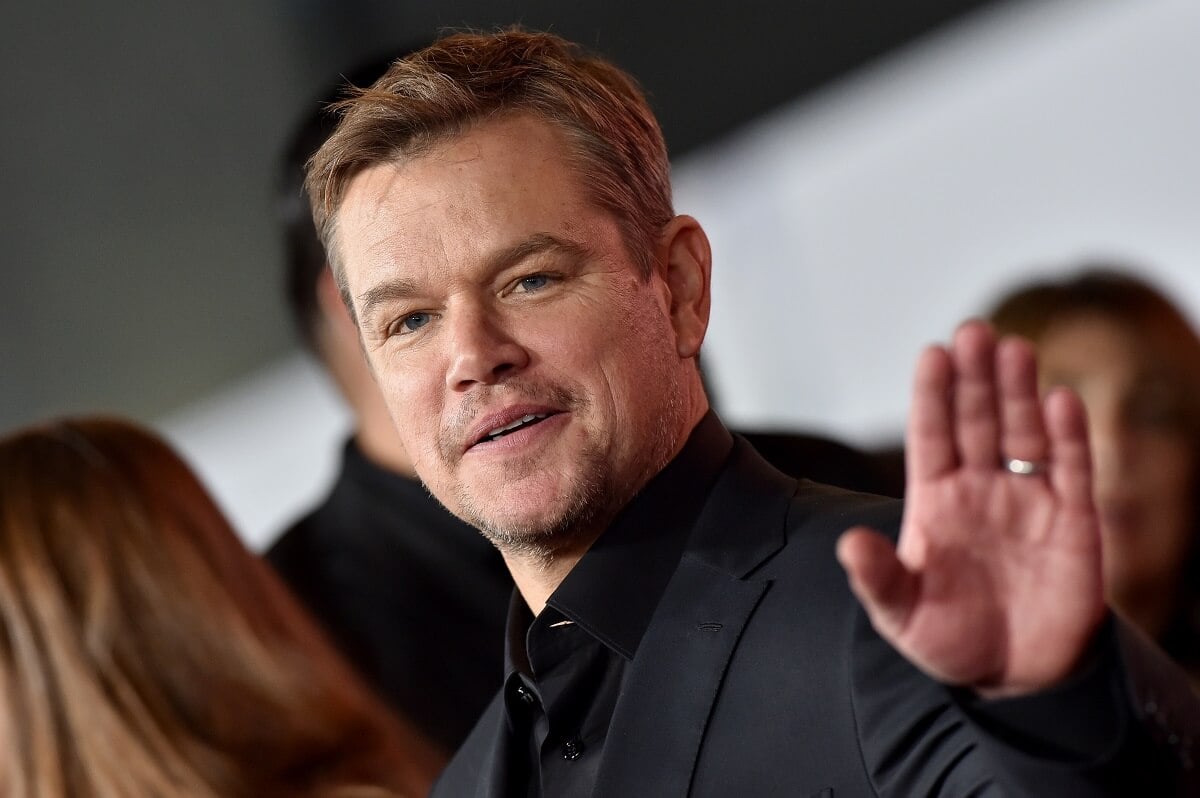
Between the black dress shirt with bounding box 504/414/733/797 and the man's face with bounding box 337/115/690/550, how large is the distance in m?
0.02

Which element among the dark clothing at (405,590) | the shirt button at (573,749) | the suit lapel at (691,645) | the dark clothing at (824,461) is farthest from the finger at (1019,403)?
the dark clothing at (405,590)

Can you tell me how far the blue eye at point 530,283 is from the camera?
0.95m

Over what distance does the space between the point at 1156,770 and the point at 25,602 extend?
120 centimetres

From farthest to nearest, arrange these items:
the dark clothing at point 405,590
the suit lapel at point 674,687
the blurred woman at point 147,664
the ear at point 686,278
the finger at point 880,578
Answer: the dark clothing at point 405,590, the blurred woman at point 147,664, the ear at point 686,278, the suit lapel at point 674,687, the finger at point 880,578

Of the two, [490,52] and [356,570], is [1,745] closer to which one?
[356,570]

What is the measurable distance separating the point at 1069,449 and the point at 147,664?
113 cm

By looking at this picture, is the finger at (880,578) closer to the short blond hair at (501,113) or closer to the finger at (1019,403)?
the finger at (1019,403)

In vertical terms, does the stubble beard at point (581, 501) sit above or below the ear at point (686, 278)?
below

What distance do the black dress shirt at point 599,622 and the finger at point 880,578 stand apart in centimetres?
23

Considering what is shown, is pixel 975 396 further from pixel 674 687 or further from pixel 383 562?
pixel 383 562

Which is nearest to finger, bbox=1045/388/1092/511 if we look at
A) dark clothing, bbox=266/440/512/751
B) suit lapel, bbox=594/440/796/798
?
suit lapel, bbox=594/440/796/798

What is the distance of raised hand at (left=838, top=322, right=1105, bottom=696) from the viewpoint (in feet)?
2.48

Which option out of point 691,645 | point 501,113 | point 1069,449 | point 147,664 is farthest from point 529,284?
point 147,664

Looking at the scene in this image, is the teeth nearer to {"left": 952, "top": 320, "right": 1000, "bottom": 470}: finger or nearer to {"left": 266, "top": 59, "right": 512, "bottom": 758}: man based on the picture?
{"left": 952, "top": 320, "right": 1000, "bottom": 470}: finger
